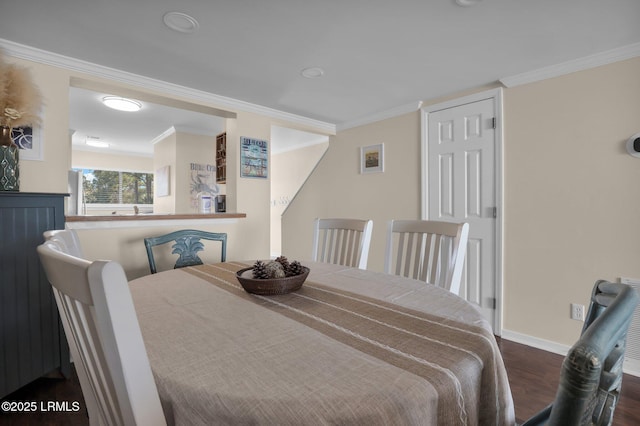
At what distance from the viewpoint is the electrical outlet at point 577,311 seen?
2.15 m

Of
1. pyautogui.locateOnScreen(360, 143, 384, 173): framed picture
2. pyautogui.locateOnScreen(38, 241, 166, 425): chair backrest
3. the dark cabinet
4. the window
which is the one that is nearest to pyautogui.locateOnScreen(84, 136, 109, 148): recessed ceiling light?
the window

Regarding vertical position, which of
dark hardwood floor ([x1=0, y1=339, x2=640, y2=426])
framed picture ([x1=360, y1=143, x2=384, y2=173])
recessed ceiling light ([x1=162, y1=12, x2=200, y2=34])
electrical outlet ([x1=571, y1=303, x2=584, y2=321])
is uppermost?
recessed ceiling light ([x1=162, y1=12, x2=200, y2=34])

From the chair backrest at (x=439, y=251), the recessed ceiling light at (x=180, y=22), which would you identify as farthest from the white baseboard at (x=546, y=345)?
the recessed ceiling light at (x=180, y=22)

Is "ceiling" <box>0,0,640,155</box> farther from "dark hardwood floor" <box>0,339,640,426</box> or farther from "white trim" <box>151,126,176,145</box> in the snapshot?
"dark hardwood floor" <box>0,339,640,426</box>

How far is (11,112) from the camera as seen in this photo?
1.70 m

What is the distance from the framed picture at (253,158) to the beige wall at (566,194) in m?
2.37

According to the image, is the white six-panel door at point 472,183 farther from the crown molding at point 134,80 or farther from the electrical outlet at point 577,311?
the crown molding at point 134,80

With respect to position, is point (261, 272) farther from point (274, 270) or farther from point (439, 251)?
point (439, 251)

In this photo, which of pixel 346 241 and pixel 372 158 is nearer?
pixel 346 241

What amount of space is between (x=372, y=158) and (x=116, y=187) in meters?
5.55

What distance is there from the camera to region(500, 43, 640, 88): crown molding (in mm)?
1984

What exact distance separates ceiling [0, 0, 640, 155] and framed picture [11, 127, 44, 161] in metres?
0.58

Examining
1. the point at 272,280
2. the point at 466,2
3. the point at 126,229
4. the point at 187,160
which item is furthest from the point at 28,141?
the point at 466,2

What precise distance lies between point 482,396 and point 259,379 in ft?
1.63
